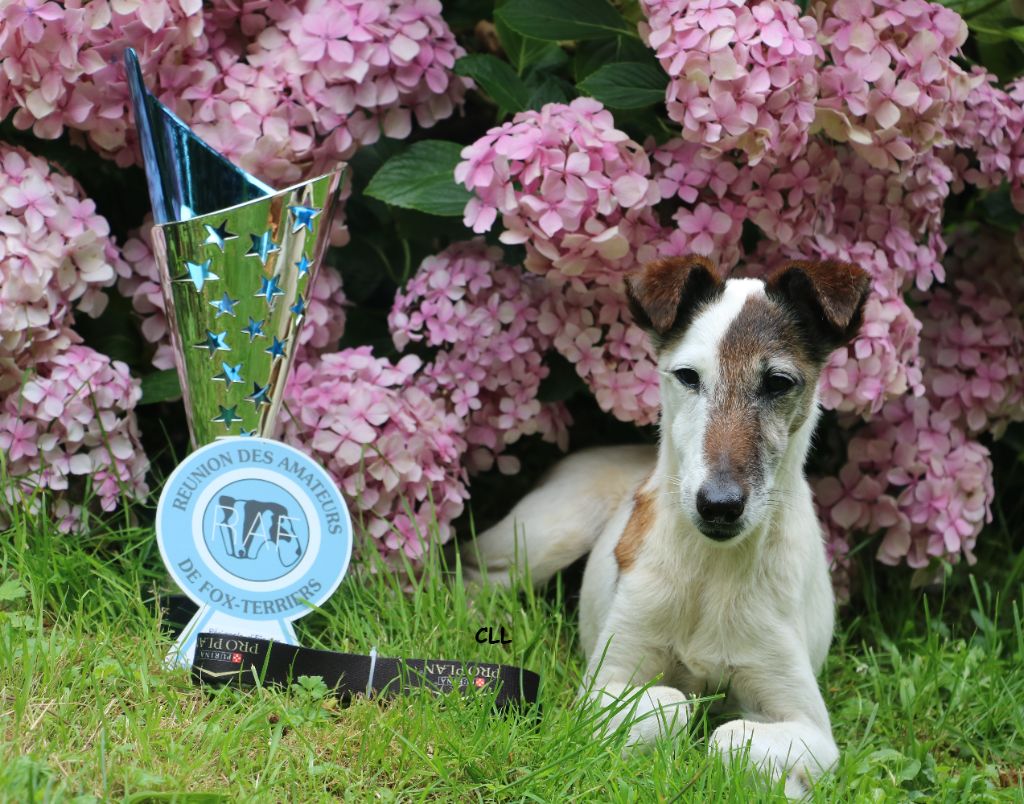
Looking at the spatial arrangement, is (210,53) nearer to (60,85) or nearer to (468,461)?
(60,85)

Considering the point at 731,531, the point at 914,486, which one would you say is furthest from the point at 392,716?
the point at 914,486

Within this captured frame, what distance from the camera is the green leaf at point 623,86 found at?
10.6ft

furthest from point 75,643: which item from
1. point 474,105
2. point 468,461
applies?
point 474,105

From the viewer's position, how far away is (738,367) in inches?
106

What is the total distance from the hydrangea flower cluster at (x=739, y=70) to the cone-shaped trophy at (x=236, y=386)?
91 cm

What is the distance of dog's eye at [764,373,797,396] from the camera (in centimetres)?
271

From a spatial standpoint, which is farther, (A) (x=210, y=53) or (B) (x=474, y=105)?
(B) (x=474, y=105)

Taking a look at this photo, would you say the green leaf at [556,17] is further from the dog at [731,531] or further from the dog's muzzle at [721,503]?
the dog's muzzle at [721,503]

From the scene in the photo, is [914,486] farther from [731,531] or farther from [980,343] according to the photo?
[731,531]

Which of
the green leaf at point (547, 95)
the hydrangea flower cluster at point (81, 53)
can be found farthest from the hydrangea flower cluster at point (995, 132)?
the hydrangea flower cluster at point (81, 53)

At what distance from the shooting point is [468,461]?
3715mm

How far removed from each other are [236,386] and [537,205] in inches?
34.8

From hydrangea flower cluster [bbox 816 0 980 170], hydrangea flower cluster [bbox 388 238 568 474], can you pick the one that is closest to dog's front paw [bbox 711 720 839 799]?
hydrangea flower cluster [bbox 388 238 568 474]

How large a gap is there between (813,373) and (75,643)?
5.87ft
